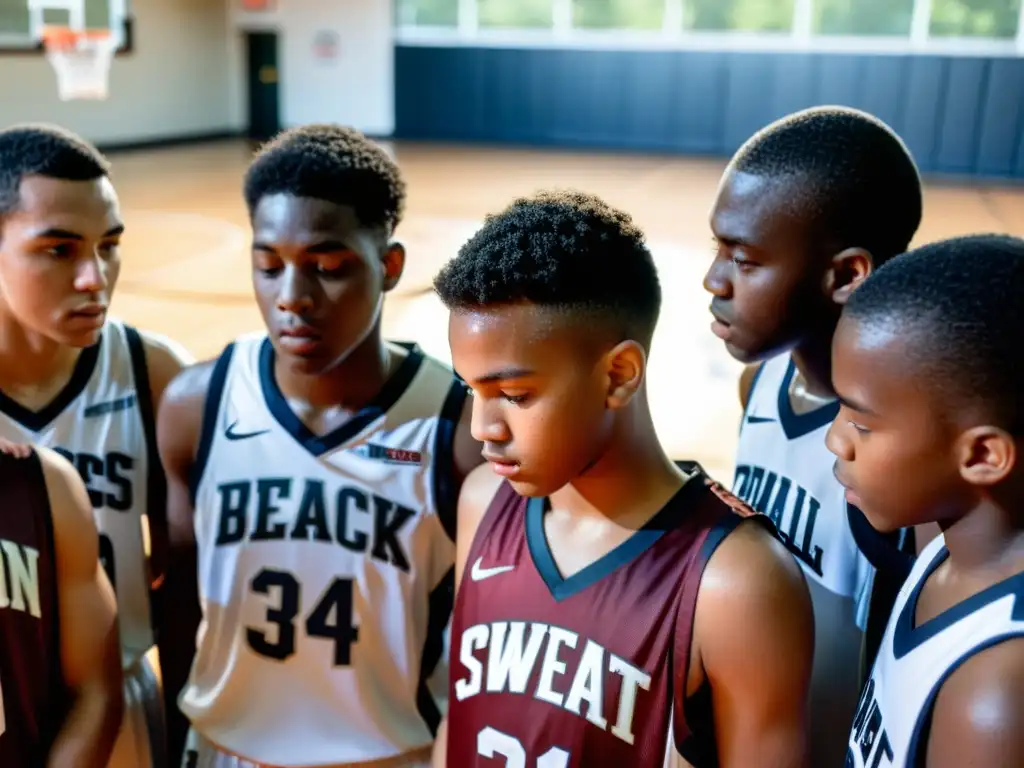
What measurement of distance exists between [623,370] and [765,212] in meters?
0.50

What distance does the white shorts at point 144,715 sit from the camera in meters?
1.83

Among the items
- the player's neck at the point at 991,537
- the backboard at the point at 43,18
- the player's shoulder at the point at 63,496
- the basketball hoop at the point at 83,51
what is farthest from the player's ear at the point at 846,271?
the backboard at the point at 43,18

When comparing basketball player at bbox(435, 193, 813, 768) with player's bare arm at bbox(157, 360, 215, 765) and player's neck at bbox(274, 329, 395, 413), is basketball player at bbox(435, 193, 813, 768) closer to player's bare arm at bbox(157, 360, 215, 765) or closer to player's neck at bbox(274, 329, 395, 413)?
player's neck at bbox(274, 329, 395, 413)

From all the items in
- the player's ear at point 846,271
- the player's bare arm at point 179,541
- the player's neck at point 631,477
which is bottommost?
the player's bare arm at point 179,541

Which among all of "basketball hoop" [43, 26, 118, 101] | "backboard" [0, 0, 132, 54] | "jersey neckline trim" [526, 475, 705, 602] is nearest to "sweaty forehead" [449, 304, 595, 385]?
"jersey neckline trim" [526, 475, 705, 602]

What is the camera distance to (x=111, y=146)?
15.2 m

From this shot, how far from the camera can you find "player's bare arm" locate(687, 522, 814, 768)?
1.15 meters

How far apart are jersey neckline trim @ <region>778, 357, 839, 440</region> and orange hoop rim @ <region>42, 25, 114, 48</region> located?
1158 centimetres

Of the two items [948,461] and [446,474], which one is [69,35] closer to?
[446,474]

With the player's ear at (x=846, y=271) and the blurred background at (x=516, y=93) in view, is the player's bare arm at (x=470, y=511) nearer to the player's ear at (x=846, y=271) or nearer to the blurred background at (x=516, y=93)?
the player's ear at (x=846, y=271)

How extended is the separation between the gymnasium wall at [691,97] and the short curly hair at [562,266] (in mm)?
14402

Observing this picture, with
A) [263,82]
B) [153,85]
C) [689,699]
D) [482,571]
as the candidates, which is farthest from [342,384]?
[263,82]

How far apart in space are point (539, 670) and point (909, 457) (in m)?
0.54

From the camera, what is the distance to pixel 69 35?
11.3 m
